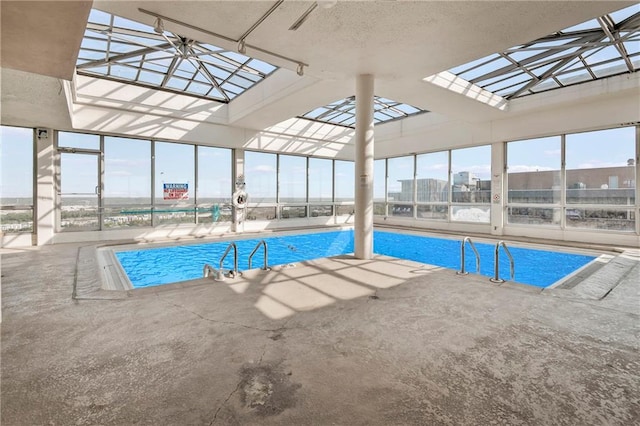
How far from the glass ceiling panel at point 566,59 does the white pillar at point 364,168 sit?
2.54 m

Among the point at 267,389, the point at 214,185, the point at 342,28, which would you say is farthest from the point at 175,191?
the point at 267,389

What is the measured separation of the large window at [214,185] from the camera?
9.73 meters

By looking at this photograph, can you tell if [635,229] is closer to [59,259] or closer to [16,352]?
[16,352]

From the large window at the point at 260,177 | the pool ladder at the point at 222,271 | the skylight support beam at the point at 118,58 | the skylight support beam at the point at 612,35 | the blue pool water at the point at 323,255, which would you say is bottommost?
the blue pool water at the point at 323,255

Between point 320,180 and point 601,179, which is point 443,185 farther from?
point 320,180

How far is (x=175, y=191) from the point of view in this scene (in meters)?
9.23

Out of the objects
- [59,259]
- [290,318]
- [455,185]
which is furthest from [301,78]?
[455,185]

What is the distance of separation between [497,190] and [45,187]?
12.5 m

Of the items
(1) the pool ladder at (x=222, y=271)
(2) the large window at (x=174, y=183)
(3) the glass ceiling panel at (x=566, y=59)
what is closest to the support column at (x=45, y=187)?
(2) the large window at (x=174, y=183)

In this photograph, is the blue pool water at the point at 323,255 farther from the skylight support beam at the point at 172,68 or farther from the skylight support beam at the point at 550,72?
the skylight support beam at the point at 172,68

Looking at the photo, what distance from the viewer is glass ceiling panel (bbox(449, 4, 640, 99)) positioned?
509 cm

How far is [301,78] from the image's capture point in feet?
20.7

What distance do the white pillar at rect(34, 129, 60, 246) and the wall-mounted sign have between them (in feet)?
8.35

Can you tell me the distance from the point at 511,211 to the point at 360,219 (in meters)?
6.35
